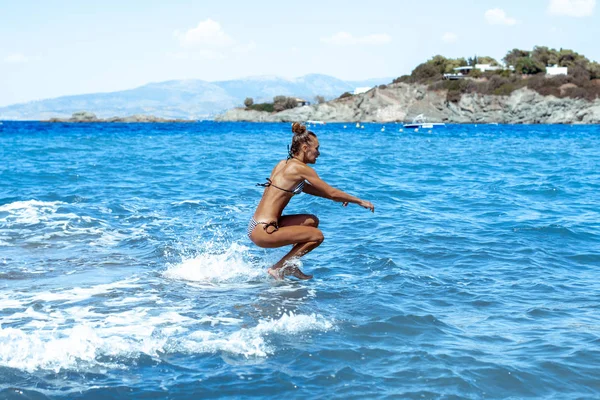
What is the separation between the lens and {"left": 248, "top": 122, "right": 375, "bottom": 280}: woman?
795 centimetres

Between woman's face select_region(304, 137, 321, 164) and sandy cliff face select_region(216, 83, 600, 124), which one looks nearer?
woman's face select_region(304, 137, 321, 164)

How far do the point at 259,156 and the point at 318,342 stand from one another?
2784 centimetres

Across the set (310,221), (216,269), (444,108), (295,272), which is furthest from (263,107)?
(295,272)

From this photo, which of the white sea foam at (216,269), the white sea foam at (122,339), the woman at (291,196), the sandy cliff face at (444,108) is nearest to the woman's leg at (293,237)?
the woman at (291,196)

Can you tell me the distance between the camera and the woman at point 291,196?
7945mm

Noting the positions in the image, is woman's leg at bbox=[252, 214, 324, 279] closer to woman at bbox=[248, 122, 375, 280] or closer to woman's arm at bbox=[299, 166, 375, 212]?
woman at bbox=[248, 122, 375, 280]

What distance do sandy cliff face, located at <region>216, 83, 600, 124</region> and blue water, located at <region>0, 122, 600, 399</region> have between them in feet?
303

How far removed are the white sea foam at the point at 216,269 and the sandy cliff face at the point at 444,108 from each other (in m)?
101

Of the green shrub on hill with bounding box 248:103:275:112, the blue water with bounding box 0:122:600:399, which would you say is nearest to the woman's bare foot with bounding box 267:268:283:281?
the blue water with bounding box 0:122:600:399

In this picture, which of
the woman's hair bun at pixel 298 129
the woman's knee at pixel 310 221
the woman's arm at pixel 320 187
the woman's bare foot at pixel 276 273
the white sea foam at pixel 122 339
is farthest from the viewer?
the woman's knee at pixel 310 221

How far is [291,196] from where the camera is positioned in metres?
7.80

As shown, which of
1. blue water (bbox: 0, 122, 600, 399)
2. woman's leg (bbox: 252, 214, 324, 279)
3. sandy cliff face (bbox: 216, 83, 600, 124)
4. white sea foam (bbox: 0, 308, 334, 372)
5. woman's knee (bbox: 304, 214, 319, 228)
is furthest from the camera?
sandy cliff face (bbox: 216, 83, 600, 124)

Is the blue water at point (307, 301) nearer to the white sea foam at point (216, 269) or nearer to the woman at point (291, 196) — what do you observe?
the white sea foam at point (216, 269)

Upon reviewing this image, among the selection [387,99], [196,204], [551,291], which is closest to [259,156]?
[196,204]
